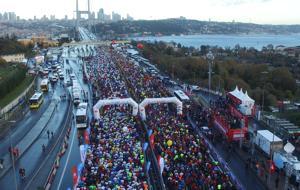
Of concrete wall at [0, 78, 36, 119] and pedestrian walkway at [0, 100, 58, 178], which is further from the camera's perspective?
concrete wall at [0, 78, 36, 119]

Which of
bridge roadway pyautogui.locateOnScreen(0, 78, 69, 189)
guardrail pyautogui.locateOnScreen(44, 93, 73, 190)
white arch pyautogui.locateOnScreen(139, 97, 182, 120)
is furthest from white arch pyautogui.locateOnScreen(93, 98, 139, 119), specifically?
bridge roadway pyautogui.locateOnScreen(0, 78, 69, 189)

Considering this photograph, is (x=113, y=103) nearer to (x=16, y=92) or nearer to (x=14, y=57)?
(x=16, y=92)

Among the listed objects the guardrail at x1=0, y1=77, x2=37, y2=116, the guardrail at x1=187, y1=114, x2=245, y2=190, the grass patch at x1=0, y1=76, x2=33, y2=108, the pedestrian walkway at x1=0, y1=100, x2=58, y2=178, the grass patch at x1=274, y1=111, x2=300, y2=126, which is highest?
the grass patch at x1=274, y1=111, x2=300, y2=126

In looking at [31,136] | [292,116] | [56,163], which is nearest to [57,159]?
[56,163]

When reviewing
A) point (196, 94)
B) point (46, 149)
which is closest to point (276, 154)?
point (46, 149)

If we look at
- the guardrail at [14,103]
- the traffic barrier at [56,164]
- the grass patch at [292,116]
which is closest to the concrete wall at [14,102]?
the guardrail at [14,103]

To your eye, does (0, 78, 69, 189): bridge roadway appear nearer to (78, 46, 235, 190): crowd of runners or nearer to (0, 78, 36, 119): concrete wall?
(0, 78, 36, 119): concrete wall

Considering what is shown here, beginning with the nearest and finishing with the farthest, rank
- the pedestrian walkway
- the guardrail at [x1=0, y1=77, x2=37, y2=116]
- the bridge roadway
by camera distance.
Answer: the bridge roadway → the pedestrian walkway → the guardrail at [x1=0, y1=77, x2=37, y2=116]

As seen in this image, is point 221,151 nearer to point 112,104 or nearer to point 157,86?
point 112,104
